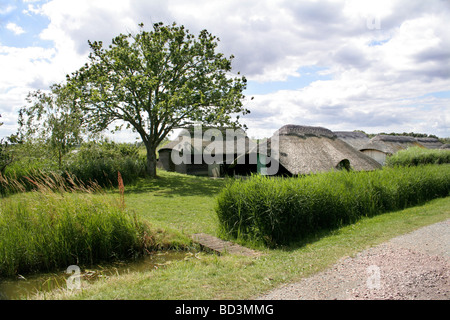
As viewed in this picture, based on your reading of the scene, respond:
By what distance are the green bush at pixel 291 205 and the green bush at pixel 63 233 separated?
6.90 ft

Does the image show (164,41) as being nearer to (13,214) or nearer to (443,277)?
(13,214)

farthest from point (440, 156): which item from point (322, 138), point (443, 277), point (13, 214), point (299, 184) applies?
point (13, 214)

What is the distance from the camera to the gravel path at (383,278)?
3.80 metres

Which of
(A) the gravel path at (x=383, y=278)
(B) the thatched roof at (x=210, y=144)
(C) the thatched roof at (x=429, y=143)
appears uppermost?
(C) the thatched roof at (x=429, y=143)

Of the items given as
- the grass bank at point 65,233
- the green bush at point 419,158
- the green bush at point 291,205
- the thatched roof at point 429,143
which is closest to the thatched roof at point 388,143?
the thatched roof at point 429,143

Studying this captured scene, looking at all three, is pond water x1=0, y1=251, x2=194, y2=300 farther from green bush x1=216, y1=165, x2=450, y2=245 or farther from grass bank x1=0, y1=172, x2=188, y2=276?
green bush x1=216, y1=165, x2=450, y2=245

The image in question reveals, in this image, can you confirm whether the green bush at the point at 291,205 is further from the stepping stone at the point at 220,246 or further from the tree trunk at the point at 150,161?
the tree trunk at the point at 150,161

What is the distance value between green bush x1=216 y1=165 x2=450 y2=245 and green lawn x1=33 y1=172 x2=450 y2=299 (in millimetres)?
401

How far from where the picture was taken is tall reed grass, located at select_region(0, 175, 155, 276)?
18.8 feet

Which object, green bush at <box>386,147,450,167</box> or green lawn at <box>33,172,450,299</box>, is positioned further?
green bush at <box>386,147,450,167</box>

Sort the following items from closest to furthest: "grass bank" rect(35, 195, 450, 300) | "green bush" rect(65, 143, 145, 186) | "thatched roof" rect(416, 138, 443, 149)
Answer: "grass bank" rect(35, 195, 450, 300) < "green bush" rect(65, 143, 145, 186) < "thatched roof" rect(416, 138, 443, 149)

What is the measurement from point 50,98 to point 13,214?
37.9 ft

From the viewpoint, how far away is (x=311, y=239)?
7320mm

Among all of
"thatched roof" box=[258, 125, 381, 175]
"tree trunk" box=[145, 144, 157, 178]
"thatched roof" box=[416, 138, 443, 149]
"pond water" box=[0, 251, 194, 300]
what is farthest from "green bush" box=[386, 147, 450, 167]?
"pond water" box=[0, 251, 194, 300]
